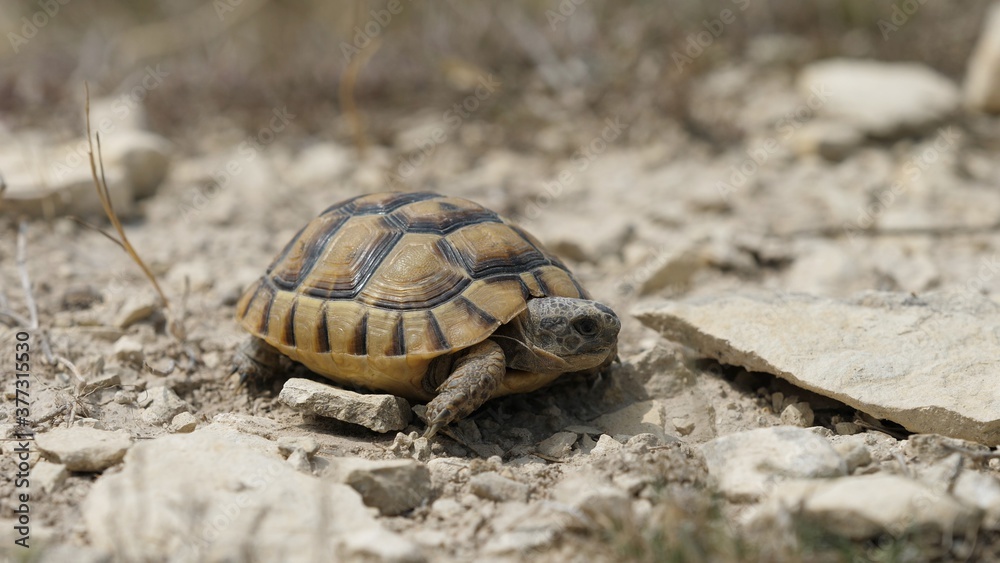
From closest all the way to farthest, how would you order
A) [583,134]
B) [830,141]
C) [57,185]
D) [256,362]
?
[256,362]
[57,185]
[830,141]
[583,134]

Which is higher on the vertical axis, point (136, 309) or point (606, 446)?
point (136, 309)

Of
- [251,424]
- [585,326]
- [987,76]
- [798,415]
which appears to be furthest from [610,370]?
[987,76]

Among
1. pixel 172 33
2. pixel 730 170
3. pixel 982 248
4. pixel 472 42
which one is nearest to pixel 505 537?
pixel 982 248

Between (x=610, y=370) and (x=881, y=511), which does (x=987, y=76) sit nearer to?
(x=610, y=370)

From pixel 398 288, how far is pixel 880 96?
17.6 feet

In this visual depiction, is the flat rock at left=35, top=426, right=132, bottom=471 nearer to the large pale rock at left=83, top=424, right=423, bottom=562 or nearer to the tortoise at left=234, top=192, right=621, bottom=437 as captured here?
the large pale rock at left=83, top=424, right=423, bottom=562

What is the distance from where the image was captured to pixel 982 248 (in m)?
4.95

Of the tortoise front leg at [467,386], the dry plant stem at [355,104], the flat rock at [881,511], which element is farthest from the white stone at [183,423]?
the dry plant stem at [355,104]

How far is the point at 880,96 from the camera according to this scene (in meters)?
6.73

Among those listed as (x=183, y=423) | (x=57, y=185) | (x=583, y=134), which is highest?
(x=583, y=134)

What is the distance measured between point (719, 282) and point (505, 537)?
2.87 meters

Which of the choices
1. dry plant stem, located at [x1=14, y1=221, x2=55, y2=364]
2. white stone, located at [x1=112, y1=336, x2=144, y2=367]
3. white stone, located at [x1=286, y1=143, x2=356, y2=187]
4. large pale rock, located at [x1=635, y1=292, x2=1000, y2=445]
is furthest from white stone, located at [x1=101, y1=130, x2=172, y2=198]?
large pale rock, located at [x1=635, y1=292, x2=1000, y2=445]

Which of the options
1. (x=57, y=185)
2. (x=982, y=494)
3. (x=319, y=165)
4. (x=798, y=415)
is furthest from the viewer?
(x=319, y=165)

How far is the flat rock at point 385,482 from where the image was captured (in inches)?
96.0
